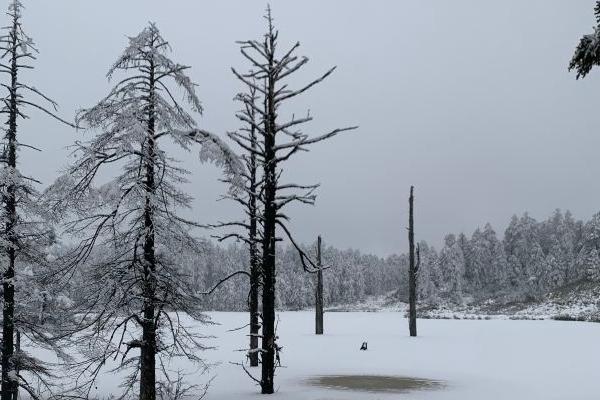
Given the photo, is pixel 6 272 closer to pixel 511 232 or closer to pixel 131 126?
pixel 131 126

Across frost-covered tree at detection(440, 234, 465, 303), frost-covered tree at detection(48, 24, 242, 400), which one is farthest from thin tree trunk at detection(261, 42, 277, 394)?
frost-covered tree at detection(440, 234, 465, 303)

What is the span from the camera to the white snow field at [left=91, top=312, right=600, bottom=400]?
545 inches

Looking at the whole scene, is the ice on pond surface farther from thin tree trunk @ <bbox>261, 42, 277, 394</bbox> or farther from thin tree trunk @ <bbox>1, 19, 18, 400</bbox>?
thin tree trunk @ <bbox>1, 19, 18, 400</bbox>

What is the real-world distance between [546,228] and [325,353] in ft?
341

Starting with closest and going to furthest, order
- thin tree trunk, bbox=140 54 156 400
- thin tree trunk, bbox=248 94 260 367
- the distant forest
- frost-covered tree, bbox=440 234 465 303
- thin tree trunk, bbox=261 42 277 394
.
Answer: thin tree trunk, bbox=140 54 156 400 → thin tree trunk, bbox=261 42 277 394 → thin tree trunk, bbox=248 94 260 367 → the distant forest → frost-covered tree, bbox=440 234 465 303

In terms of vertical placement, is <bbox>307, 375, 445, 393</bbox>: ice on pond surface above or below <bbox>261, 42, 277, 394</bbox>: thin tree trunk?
below

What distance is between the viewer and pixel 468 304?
9219 centimetres

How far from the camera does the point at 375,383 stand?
1574 centimetres

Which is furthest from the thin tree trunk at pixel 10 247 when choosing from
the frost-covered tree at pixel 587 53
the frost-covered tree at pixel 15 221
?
the frost-covered tree at pixel 587 53

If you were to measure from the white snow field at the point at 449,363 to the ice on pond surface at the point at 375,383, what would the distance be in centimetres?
46

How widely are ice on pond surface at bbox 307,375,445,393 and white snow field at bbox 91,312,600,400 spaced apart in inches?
18.3

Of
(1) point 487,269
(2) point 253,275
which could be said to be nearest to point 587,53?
(2) point 253,275

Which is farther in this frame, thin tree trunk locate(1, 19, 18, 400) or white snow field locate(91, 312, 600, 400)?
white snow field locate(91, 312, 600, 400)

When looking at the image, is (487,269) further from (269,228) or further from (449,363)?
(269,228)
